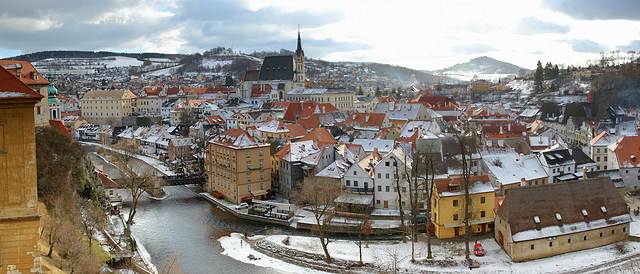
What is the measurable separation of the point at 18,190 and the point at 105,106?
77.3 metres

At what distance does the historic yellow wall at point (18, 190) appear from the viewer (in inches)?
429

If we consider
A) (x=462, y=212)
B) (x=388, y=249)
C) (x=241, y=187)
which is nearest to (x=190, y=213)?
(x=241, y=187)

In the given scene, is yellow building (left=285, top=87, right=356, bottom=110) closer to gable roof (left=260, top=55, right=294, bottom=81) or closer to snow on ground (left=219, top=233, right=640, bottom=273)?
gable roof (left=260, top=55, right=294, bottom=81)

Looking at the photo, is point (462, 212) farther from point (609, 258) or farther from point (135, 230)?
point (135, 230)

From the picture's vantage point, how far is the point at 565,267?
20766mm

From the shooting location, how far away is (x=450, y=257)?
2219 cm

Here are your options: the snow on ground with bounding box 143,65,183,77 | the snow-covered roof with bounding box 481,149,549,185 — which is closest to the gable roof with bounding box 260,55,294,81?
the snow-covered roof with bounding box 481,149,549,185

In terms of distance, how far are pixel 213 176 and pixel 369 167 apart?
37.1 feet

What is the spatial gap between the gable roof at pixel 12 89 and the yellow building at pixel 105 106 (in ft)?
246

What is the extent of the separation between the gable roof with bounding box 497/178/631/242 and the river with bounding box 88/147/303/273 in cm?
1003

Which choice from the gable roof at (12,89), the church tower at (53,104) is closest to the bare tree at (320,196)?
the gable roof at (12,89)

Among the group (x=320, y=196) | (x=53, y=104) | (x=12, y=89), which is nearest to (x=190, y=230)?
(x=320, y=196)

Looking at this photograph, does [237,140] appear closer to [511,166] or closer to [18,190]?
[511,166]

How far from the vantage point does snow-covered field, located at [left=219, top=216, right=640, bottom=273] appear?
20766 mm
